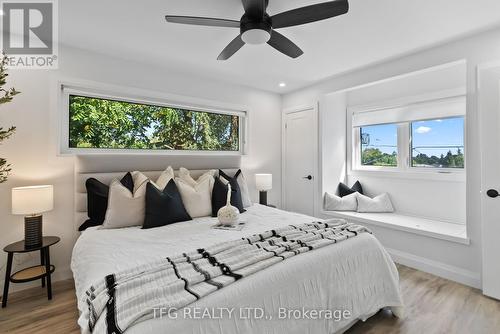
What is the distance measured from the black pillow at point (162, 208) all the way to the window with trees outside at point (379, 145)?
3.17 metres

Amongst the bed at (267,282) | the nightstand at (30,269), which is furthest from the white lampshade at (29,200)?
the bed at (267,282)

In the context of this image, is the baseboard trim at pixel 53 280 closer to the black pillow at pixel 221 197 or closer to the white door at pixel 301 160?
the black pillow at pixel 221 197

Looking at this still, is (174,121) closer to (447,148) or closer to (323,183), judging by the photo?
(323,183)

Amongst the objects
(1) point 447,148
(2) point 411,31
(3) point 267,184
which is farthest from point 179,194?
(1) point 447,148

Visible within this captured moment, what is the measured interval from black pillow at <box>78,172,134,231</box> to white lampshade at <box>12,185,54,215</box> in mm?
353

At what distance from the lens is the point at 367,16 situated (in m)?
1.99

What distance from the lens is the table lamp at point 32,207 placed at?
2.03 m

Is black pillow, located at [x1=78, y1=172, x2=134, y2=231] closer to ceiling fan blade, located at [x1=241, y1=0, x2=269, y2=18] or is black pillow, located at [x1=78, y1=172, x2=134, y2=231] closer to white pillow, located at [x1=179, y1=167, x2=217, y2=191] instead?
white pillow, located at [x1=179, y1=167, x2=217, y2=191]

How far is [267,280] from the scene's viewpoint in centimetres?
131

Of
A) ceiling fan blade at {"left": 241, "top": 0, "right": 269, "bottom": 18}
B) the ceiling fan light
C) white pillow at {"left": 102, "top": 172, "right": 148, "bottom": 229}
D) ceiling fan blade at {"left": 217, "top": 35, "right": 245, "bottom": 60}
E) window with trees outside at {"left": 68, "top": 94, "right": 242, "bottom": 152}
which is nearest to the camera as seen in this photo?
ceiling fan blade at {"left": 241, "top": 0, "right": 269, "bottom": 18}

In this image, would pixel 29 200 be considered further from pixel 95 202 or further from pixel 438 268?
pixel 438 268

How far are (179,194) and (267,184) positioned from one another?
1511mm

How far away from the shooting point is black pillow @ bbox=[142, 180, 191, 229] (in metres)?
2.30

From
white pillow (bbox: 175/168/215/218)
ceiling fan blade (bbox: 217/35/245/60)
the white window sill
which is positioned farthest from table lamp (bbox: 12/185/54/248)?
the white window sill
